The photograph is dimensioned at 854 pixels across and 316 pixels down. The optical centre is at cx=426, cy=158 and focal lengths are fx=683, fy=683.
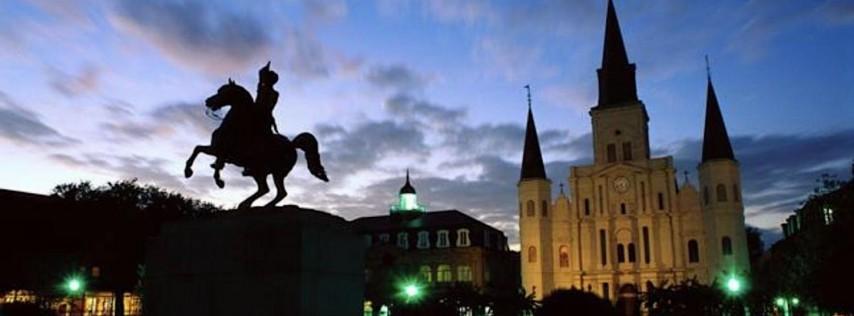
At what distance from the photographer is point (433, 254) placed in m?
73.3

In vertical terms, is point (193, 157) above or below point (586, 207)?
below

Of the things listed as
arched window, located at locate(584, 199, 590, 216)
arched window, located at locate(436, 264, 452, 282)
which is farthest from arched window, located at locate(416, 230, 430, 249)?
arched window, located at locate(584, 199, 590, 216)

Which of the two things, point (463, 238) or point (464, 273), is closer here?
point (464, 273)

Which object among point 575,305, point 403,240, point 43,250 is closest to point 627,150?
point 403,240

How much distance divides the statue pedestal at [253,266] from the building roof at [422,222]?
62322 mm

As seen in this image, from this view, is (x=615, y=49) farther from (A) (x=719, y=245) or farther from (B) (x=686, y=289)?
(B) (x=686, y=289)

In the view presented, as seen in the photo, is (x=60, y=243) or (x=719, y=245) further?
(x=719, y=245)

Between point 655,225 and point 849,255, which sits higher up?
point 655,225

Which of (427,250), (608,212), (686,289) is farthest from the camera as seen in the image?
(427,250)

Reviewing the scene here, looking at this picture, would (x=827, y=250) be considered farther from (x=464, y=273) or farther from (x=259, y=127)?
(x=464, y=273)

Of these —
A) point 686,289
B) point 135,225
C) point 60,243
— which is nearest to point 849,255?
point 686,289

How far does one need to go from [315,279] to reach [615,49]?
7047 cm

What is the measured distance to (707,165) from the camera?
65688 millimetres

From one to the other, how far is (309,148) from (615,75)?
65.5 m
